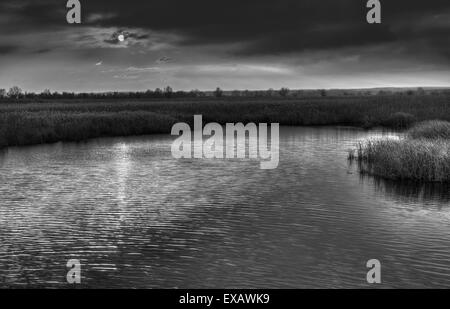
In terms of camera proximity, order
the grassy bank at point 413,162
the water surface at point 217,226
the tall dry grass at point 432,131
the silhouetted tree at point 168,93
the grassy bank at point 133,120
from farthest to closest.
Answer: the silhouetted tree at point 168,93
the grassy bank at point 133,120
the tall dry grass at point 432,131
the grassy bank at point 413,162
the water surface at point 217,226

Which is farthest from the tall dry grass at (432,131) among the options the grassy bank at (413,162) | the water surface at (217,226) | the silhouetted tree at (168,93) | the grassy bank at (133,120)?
the silhouetted tree at (168,93)

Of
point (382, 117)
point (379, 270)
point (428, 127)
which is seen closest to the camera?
point (379, 270)

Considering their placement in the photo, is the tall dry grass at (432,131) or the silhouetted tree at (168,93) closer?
the tall dry grass at (432,131)

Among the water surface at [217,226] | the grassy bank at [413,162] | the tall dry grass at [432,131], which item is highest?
the tall dry grass at [432,131]

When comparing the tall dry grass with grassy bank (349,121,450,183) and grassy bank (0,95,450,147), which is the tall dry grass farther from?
grassy bank (0,95,450,147)

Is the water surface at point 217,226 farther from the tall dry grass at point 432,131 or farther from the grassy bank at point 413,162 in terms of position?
the tall dry grass at point 432,131

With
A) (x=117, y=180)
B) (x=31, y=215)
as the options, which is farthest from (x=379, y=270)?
(x=117, y=180)

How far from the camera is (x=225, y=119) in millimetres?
57312

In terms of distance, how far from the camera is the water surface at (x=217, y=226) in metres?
11.2

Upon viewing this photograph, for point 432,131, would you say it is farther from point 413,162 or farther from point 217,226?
point 217,226

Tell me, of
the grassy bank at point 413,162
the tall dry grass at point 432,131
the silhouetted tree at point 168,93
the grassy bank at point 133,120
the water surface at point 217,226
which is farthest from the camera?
the silhouetted tree at point 168,93

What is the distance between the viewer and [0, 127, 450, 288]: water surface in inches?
439

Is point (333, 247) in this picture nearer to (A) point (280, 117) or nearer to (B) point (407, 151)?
(B) point (407, 151)

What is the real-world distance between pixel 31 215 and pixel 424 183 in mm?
14478
